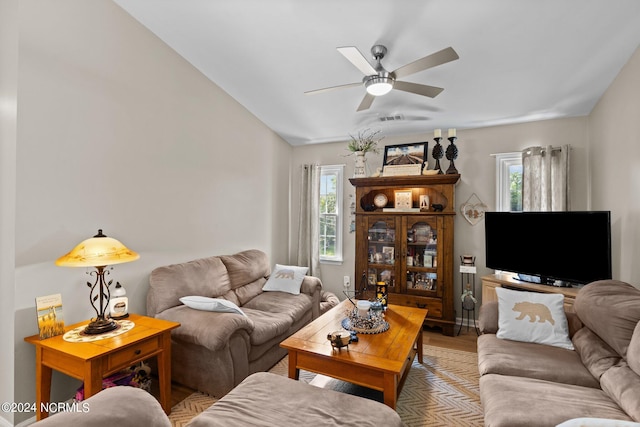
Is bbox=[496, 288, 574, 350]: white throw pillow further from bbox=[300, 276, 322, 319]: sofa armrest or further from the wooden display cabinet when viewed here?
bbox=[300, 276, 322, 319]: sofa armrest

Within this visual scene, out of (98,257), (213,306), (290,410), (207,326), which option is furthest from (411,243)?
(98,257)

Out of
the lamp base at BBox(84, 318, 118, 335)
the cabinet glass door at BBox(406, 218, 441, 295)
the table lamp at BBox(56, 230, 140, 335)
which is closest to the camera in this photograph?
the table lamp at BBox(56, 230, 140, 335)

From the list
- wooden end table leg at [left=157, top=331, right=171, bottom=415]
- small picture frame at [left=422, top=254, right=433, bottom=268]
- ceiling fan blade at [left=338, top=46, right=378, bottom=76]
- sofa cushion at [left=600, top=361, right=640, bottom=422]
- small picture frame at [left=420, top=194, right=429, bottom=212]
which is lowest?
wooden end table leg at [left=157, top=331, right=171, bottom=415]

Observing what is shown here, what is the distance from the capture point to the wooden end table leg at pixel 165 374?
7.42 feet

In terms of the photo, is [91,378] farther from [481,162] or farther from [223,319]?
[481,162]

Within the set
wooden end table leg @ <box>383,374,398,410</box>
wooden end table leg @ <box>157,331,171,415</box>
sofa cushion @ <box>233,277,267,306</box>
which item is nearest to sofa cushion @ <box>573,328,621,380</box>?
wooden end table leg @ <box>383,374,398,410</box>

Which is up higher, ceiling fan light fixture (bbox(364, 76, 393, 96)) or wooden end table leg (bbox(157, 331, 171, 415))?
ceiling fan light fixture (bbox(364, 76, 393, 96))

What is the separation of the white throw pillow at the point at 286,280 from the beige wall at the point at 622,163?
10.3ft

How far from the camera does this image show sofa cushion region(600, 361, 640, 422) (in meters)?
1.51

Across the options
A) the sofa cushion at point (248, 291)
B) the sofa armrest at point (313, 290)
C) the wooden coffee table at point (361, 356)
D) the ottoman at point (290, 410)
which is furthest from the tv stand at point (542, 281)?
the sofa cushion at point (248, 291)

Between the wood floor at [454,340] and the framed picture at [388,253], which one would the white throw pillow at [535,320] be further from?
the framed picture at [388,253]

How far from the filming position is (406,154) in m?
4.31

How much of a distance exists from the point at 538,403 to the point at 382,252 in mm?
2744

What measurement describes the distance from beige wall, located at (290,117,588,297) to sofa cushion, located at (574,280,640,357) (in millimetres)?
1835
